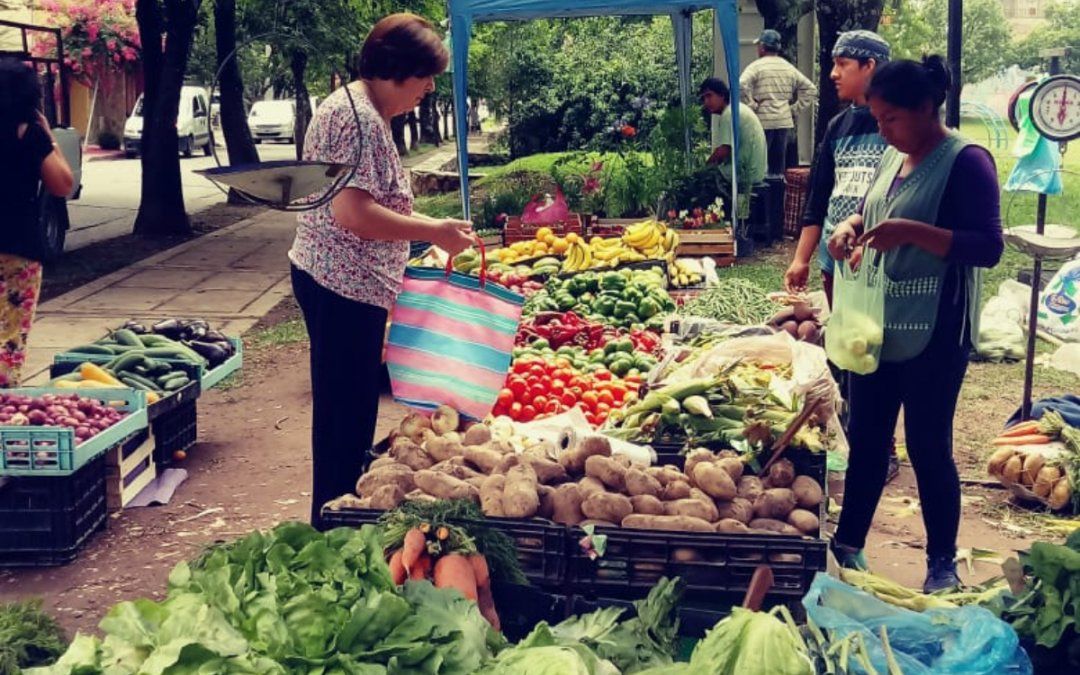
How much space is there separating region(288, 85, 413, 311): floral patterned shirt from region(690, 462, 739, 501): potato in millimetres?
1304

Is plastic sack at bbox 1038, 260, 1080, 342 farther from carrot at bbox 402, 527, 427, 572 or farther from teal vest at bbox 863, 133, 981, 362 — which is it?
carrot at bbox 402, 527, 427, 572

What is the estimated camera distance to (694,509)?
158 inches

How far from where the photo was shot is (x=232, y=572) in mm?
3180

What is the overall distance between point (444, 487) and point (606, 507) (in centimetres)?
54

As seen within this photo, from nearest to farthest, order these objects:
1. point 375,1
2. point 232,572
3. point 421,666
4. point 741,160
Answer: point 421,666 < point 232,572 < point 741,160 < point 375,1

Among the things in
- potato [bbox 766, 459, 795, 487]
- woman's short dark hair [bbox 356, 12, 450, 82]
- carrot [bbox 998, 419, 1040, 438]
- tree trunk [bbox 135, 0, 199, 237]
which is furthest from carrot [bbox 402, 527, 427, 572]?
tree trunk [bbox 135, 0, 199, 237]

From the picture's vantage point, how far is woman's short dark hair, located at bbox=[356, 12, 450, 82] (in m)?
4.29

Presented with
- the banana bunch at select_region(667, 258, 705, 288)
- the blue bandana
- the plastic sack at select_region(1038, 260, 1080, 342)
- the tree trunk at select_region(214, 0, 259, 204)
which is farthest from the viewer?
the tree trunk at select_region(214, 0, 259, 204)

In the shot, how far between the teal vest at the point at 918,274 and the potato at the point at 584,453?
1064 millimetres

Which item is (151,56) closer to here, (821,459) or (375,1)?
(375,1)

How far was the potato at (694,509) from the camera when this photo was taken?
4.02 meters

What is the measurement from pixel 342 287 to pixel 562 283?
451 cm

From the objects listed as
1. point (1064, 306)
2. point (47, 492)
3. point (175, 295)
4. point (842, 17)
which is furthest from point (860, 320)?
point (842, 17)

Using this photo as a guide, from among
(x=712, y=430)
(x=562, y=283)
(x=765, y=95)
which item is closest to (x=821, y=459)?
(x=712, y=430)
